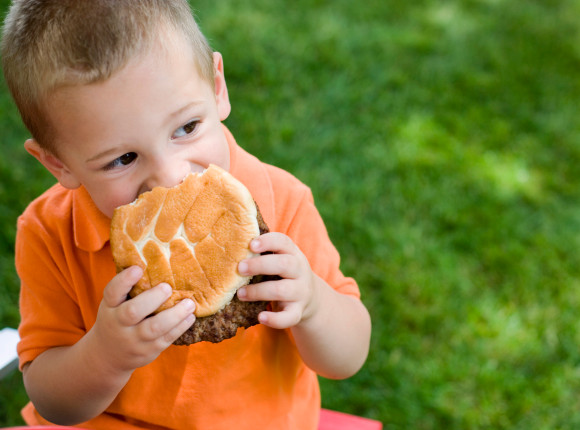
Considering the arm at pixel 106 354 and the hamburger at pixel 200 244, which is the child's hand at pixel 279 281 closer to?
the hamburger at pixel 200 244

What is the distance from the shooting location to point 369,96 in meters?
3.76

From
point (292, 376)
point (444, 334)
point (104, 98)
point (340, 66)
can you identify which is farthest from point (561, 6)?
point (104, 98)

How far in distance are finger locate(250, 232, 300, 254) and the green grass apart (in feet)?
4.91

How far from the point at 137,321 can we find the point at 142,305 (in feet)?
0.12

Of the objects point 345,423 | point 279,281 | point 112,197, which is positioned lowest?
point 345,423

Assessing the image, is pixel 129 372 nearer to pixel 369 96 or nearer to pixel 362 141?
pixel 362 141

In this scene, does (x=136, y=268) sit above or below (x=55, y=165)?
below

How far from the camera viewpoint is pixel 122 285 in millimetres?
1249

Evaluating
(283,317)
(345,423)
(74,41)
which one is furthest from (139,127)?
(345,423)

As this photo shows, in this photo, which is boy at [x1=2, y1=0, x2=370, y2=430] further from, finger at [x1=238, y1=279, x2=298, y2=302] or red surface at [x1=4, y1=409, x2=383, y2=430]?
red surface at [x1=4, y1=409, x2=383, y2=430]

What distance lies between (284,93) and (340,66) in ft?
1.57

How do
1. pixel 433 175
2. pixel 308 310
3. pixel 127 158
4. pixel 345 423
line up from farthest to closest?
1. pixel 433 175
2. pixel 345 423
3. pixel 308 310
4. pixel 127 158

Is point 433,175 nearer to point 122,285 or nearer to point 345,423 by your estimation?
point 345,423

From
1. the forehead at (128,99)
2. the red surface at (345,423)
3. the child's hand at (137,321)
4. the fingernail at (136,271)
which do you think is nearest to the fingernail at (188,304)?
the child's hand at (137,321)
